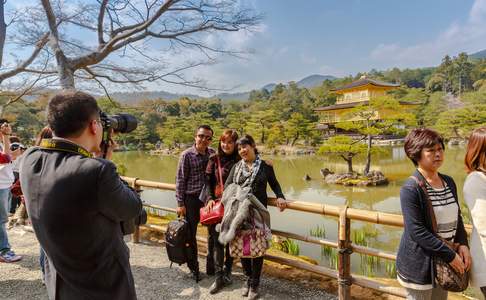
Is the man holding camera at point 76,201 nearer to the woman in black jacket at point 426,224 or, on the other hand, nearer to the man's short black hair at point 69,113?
the man's short black hair at point 69,113

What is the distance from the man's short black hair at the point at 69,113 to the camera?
0.90 m

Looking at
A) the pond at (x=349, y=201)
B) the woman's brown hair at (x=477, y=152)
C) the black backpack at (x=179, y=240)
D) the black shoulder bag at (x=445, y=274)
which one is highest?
the woman's brown hair at (x=477, y=152)

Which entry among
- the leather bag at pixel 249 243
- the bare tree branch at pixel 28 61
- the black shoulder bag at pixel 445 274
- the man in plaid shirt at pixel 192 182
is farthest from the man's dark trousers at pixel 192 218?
the bare tree branch at pixel 28 61

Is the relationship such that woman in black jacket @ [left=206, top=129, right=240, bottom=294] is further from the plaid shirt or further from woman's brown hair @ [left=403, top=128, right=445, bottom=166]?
woman's brown hair @ [left=403, top=128, right=445, bottom=166]

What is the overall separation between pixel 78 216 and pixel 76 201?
0.16 feet

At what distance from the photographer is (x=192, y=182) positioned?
229 cm

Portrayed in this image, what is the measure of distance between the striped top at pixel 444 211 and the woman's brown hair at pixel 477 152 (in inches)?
5.6

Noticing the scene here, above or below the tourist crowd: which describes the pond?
below

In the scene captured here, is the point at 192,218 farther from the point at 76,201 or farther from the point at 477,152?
the point at 477,152

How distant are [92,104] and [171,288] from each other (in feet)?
5.82

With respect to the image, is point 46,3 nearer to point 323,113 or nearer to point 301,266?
point 301,266

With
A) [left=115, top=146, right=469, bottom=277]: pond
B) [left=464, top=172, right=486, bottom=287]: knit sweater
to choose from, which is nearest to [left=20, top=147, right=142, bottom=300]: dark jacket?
[left=464, top=172, right=486, bottom=287]: knit sweater

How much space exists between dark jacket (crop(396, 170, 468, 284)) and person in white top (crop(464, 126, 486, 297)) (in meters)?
0.12

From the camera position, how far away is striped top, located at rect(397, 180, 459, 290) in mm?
1246
